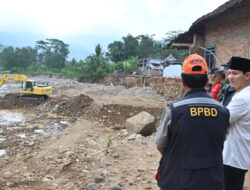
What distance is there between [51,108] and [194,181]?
11649 mm

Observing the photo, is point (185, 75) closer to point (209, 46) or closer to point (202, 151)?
point (202, 151)

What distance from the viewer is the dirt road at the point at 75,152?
3.92m

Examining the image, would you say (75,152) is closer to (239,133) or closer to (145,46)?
(239,133)

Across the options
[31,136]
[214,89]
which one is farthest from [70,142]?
[214,89]

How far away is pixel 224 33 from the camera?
9.07 m

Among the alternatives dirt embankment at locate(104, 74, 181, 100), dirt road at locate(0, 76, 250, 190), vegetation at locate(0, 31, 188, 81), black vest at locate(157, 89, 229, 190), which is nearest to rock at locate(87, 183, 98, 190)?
dirt road at locate(0, 76, 250, 190)

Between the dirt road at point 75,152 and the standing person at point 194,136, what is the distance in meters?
1.98

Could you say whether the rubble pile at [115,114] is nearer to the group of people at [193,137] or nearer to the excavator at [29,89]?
the excavator at [29,89]

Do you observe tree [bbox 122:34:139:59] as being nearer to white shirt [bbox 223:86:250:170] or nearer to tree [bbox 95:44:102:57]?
tree [bbox 95:44:102:57]

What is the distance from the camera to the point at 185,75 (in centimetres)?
159

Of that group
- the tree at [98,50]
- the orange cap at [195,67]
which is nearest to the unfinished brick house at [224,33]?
the orange cap at [195,67]

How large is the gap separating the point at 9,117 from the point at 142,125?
7.45 m

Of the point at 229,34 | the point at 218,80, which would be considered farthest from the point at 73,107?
the point at 218,80

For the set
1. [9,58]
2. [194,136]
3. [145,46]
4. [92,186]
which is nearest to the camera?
[194,136]
